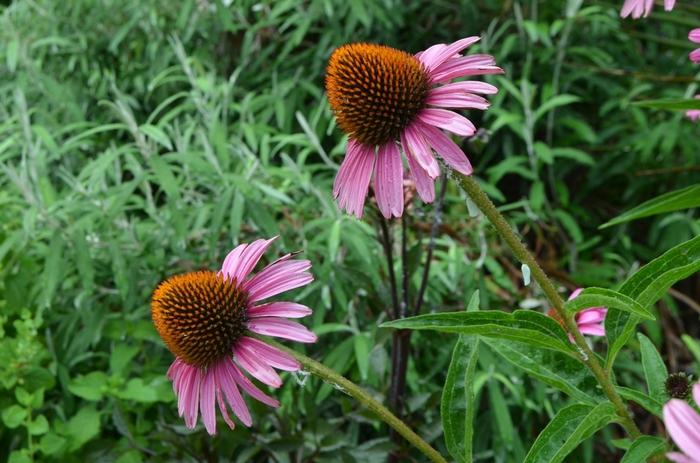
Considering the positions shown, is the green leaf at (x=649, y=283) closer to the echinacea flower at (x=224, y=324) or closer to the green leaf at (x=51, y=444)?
the echinacea flower at (x=224, y=324)

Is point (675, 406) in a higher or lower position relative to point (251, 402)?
higher

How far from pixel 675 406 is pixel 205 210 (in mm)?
1397

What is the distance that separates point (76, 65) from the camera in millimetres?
2820

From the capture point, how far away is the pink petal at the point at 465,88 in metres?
0.87

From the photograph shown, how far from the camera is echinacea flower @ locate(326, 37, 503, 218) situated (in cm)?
88

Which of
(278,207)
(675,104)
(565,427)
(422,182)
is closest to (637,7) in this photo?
(675,104)

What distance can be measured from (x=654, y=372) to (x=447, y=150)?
13.9 inches

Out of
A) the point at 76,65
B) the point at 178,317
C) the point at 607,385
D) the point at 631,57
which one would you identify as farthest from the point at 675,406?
the point at 76,65

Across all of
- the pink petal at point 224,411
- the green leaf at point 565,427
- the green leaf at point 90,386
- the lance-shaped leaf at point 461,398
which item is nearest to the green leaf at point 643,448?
the green leaf at point 565,427

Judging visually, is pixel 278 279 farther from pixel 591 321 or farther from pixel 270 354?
pixel 591 321

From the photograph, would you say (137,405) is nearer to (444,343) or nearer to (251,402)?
(251,402)

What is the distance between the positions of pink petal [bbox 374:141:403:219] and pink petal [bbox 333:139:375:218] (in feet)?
0.04

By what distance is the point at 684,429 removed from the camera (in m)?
0.51

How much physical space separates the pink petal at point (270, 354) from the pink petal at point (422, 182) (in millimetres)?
210
